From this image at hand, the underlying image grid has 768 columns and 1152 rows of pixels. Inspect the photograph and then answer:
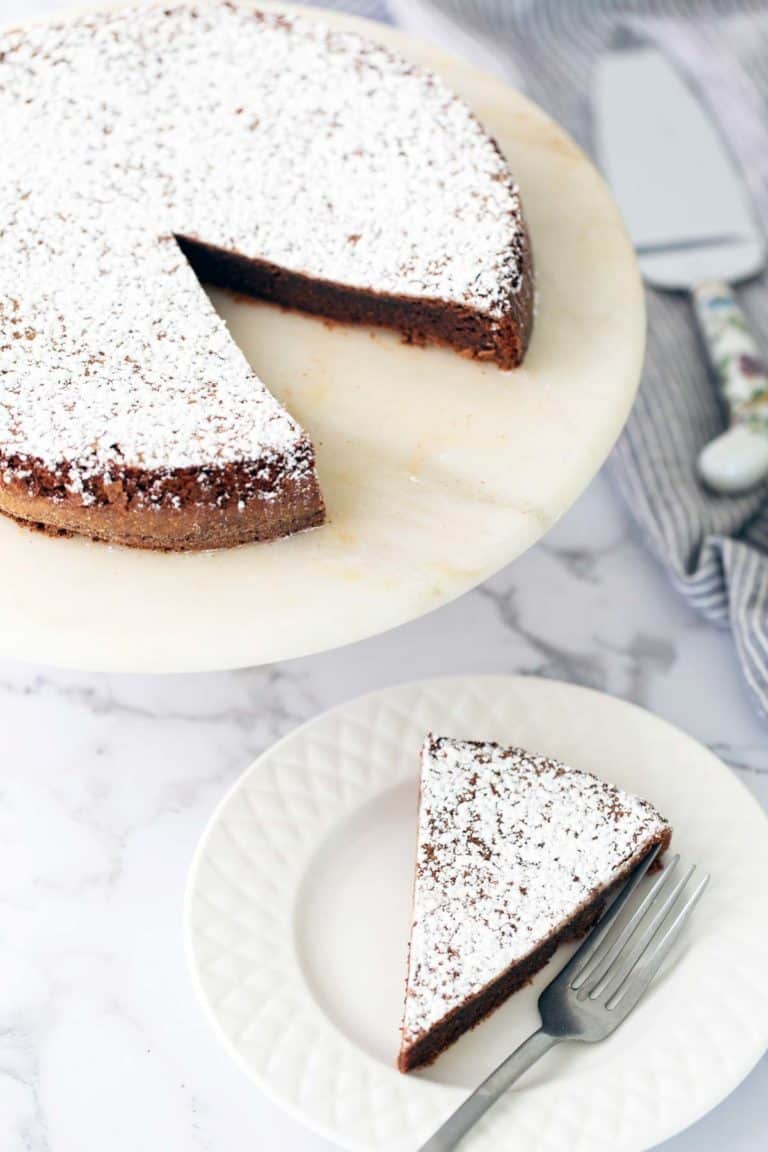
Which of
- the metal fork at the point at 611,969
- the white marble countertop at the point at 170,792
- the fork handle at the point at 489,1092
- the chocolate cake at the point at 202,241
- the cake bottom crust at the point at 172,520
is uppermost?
the chocolate cake at the point at 202,241

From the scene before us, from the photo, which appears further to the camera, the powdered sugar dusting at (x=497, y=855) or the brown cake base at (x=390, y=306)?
the brown cake base at (x=390, y=306)

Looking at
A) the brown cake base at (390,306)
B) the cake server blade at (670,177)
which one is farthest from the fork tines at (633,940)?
the cake server blade at (670,177)

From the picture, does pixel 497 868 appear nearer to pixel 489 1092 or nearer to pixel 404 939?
pixel 404 939

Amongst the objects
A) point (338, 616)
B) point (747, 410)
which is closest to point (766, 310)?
point (747, 410)

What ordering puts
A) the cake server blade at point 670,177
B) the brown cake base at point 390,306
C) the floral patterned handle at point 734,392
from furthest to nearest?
the cake server blade at point 670,177, the floral patterned handle at point 734,392, the brown cake base at point 390,306

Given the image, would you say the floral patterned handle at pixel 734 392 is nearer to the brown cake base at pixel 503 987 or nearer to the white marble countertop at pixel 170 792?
the white marble countertop at pixel 170 792

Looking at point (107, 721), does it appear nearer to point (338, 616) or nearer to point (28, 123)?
point (338, 616)

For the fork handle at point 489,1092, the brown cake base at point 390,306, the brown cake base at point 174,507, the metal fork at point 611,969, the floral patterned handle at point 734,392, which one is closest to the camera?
the fork handle at point 489,1092

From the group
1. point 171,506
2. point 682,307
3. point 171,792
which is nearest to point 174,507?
point 171,506
